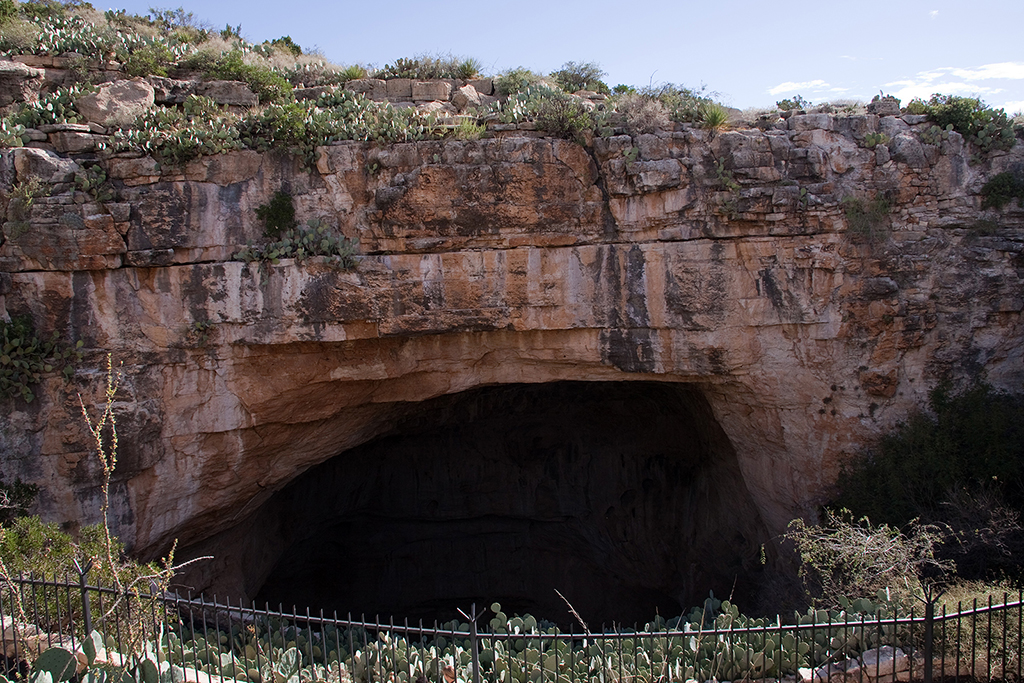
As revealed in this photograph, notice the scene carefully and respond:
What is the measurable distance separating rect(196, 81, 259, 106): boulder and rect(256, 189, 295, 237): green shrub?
1870 millimetres

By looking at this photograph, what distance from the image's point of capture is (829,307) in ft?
26.6

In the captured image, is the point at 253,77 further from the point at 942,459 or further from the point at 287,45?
the point at 942,459

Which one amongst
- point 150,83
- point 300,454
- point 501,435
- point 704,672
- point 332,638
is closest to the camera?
point 704,672

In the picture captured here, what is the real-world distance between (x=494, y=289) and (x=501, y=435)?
285 inches

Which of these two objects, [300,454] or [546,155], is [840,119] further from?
[300,454]

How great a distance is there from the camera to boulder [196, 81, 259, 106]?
8953mm

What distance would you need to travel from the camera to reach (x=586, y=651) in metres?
5.27

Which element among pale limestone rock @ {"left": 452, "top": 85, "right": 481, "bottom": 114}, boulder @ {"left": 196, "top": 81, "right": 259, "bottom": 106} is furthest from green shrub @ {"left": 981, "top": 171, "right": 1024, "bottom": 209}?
boulder @ {"left": 196, "top": 81, "right": 259, "bottom": 106}

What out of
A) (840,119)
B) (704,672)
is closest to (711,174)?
(840,119)

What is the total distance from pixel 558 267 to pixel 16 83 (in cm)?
772

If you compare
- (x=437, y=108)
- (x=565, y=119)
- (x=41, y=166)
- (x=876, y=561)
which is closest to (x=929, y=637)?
(x=876, y=561)

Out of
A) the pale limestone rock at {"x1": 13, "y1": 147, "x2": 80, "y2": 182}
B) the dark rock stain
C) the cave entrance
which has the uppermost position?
the pale limestone rock at {"x1": 13, "y1": 147, "x2": 80, "y2": 182}

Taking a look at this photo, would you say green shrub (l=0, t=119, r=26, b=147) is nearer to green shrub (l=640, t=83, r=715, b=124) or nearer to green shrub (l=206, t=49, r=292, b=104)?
green shrub (l=206, t=49, r=292, b=104)

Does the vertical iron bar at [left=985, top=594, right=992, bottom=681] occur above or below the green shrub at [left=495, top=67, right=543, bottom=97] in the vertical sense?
below
